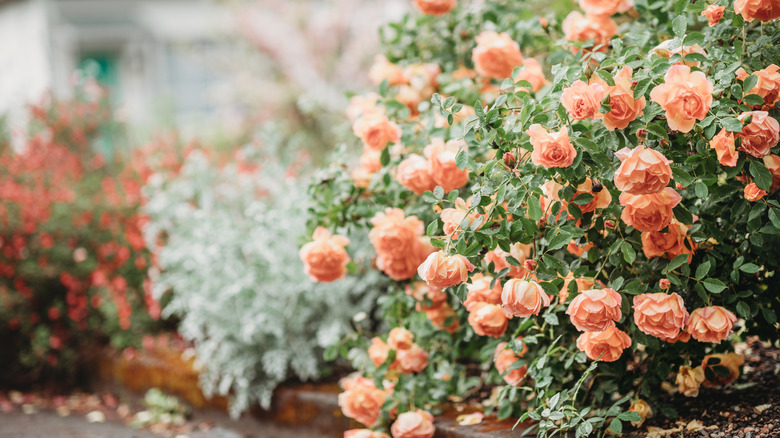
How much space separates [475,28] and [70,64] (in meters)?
8.27

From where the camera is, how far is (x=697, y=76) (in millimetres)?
1328

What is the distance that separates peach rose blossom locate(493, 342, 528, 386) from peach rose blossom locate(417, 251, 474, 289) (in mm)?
518

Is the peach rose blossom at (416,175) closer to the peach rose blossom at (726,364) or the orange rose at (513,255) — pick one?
the orange rose at (513,255)

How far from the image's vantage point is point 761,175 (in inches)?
55.2

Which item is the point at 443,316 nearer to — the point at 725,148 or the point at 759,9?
the point at 725,148

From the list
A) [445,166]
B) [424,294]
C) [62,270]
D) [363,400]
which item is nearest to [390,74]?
[445,166]

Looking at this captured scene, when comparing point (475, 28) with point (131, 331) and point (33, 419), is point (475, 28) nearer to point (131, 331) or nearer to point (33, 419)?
point (131, 331)

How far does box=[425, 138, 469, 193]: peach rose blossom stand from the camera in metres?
1.73

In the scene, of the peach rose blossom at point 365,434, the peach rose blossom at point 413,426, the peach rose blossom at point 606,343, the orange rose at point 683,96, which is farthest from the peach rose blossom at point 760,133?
the peach rose blossom at point 365,434

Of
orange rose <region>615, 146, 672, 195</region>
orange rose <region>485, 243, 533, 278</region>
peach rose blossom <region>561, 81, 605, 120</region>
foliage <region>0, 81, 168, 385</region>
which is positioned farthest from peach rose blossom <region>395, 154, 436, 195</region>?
foliage <region>0, 81, 168, 385</region>

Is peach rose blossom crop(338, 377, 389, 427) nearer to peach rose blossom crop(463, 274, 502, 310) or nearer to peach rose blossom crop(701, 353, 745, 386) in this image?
peach rose blossom crop(463, 274, 502, 310)

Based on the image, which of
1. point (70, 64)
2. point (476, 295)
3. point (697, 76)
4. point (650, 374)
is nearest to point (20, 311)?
point (476, 295)

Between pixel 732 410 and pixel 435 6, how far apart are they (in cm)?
164

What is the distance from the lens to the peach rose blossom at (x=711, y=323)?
148cm
